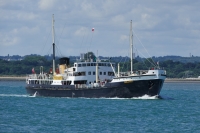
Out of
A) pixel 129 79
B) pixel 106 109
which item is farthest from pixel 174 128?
pixel 129 79

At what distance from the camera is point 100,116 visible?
72.4 metres

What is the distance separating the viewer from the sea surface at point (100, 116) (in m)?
62.3

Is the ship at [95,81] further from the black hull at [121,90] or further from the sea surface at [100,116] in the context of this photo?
the sea surface at [100,116]

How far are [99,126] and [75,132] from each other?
4.30 m

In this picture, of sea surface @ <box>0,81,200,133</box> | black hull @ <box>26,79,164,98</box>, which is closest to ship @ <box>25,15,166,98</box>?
black hull @ <box>26,79,164,98</box>

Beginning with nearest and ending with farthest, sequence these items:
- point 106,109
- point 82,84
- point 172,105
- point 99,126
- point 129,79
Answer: point 99,126
point 106,109
point 172,105
point 129,79
point 82,84

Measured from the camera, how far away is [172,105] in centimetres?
8644

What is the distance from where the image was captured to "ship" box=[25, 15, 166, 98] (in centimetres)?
9225

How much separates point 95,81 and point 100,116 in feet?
91.1

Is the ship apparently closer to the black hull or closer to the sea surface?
the black hull

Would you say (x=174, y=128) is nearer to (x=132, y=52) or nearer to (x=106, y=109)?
(x=106, y=109)

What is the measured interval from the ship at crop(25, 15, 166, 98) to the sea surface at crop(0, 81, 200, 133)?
1362 mm

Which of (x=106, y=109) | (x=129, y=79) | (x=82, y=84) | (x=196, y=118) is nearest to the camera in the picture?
(x=196, y=118)

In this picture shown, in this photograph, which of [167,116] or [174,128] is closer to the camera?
[174,128]
